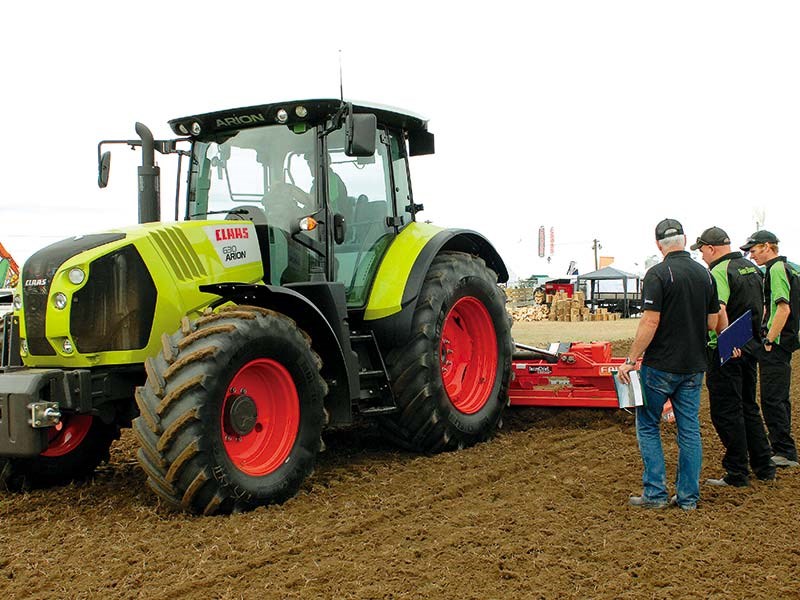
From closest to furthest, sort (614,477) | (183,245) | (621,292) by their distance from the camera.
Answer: (183,245), (614,477), (621,292)

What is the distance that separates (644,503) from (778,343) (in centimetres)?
202

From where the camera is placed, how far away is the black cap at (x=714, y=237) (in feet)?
19.3

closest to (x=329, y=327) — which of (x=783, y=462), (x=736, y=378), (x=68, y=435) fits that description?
(x=68, y=435)

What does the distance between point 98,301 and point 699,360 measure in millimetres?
3537

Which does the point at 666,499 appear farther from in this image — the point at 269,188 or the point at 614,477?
the point at 269,188

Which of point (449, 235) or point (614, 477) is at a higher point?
point (449, 235)

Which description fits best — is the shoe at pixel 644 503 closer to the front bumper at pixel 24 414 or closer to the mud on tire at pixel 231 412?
the mud on tire at pixel 231 412

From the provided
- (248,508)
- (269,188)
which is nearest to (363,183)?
(269,188)

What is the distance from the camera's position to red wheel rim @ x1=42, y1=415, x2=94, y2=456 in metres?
5.52

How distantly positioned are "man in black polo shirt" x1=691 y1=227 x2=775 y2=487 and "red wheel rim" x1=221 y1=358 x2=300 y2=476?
9.04 feet

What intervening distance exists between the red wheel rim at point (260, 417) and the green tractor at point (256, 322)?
0.04 ft

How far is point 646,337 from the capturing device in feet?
16.2

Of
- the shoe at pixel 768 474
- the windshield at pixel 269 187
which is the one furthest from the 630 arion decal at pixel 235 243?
the shoe at pixel 768 474

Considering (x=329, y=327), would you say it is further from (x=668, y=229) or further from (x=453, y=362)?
(x=668, y=229)
